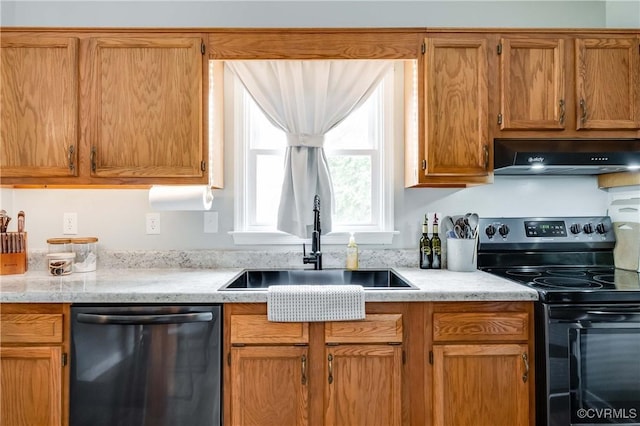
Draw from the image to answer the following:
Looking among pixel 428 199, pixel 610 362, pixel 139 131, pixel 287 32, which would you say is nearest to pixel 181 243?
pixel 139 131

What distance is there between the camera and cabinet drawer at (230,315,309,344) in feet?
5.02

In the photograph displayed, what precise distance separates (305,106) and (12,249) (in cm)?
172

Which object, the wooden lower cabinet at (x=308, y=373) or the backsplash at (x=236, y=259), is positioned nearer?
the wooden lower cabinet at (x=308, y=373)

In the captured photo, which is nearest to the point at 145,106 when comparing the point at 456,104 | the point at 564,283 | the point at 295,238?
the point at 295,238

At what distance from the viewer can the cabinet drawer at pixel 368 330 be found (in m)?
1.54

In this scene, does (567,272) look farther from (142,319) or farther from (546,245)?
(142,319)

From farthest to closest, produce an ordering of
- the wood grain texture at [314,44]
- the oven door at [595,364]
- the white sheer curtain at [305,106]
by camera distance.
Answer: the white sheer curtain at [305,106] < the wood grain texture at [314,44] < the oven door at [595,364]

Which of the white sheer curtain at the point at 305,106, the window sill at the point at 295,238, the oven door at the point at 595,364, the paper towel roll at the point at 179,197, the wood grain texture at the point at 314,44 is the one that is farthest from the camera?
the window sill at the point at 295,238

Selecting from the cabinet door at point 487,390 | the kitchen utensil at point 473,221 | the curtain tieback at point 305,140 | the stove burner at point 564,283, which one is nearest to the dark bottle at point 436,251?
the kitchen utensil at point 473,221

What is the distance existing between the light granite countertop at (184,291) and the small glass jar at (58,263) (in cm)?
8

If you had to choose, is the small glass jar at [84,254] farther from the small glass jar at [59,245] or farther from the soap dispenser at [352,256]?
the soap dispenser at [352,256]

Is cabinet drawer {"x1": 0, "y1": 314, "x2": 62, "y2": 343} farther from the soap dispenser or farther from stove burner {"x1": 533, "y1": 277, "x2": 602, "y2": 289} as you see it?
stove burner {"x1": 533, "y1": 277, "x2": 602, "y2": 289}

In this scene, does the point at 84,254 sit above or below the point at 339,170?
below

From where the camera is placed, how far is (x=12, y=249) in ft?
6.42
